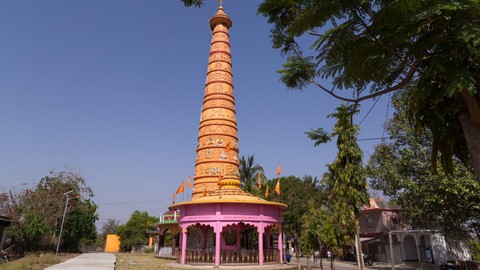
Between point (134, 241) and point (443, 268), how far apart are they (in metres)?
45.4

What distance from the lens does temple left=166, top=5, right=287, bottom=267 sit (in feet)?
69.9

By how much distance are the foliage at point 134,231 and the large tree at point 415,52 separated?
55.0 metres

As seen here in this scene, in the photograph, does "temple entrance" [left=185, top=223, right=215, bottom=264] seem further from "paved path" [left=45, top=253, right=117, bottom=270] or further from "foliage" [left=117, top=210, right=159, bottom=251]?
"foliage" [left=117, top=210, right=159, bottom=251]

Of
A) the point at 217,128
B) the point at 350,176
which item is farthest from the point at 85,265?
the point at 350,176

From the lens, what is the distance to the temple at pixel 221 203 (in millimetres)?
21297

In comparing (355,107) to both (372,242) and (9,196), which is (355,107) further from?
(9,196)

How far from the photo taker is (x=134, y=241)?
179ft

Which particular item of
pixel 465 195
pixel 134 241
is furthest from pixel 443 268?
pixel 134 241

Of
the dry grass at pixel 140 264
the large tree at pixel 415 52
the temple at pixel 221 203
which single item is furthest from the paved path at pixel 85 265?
the large tree at pixel 415 52

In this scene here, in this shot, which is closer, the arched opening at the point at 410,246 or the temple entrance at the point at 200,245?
the temple entrance at the point at 200,245

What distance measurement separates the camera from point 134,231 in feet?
186

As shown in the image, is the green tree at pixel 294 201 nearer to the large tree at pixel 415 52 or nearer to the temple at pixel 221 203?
the temple at pixel 221 203

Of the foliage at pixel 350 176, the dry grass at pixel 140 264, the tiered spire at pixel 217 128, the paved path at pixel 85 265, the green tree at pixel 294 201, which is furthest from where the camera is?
the green tree at pixel 294 201

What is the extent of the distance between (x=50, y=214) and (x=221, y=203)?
79.3 ft
